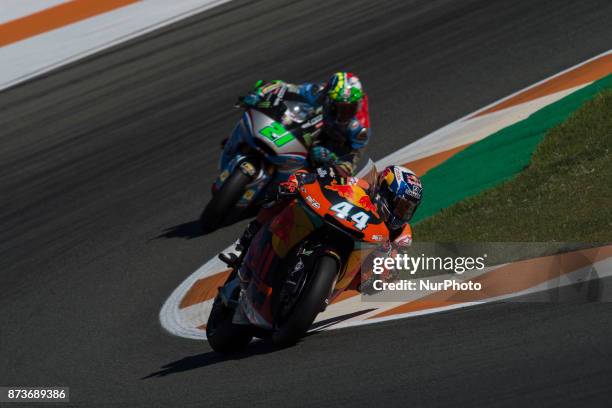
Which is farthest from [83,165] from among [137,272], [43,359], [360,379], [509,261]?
[360,379]

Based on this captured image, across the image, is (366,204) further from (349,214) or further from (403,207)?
(403,207)

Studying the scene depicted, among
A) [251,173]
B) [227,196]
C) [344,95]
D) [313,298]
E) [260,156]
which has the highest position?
[313,298]

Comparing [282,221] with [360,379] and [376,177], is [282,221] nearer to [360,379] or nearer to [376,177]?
[376,177]

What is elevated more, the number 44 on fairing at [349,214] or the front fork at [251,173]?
the number 44 on fairing at [349,214]


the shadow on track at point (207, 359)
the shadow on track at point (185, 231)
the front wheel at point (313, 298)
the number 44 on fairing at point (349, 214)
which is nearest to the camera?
the front wheel at point (313, 298)

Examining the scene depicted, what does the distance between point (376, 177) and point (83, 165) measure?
312 inches

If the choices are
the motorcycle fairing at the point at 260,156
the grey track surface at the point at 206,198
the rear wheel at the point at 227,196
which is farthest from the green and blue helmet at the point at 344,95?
the grey track surface at the point at 206,198

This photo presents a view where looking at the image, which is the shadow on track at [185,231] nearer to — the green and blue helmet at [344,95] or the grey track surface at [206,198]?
the grey track surface at [206,198]

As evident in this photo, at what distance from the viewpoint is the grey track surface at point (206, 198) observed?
19.8 ft

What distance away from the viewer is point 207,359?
26.3 feet

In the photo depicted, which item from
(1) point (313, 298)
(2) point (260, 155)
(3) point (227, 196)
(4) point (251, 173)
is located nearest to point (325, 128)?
(2) point (260, 155)

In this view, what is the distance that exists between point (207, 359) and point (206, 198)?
18.0 feet

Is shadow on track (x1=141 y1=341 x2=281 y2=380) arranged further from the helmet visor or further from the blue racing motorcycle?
the blue racing motorcycle

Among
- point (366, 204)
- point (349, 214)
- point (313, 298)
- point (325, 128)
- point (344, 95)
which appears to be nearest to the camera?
point (313, 298)
